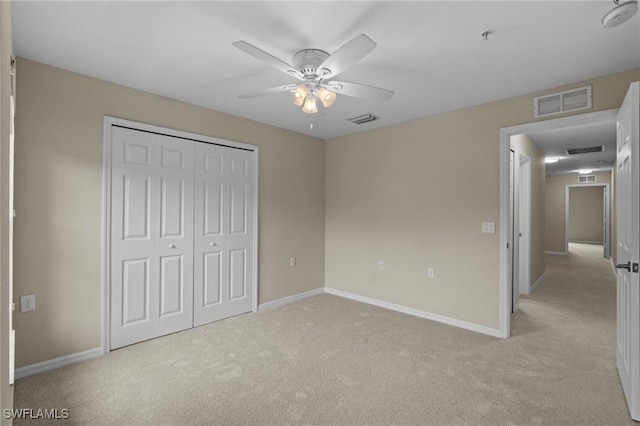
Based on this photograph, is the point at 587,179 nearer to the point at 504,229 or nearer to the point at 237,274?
the point at 504,229

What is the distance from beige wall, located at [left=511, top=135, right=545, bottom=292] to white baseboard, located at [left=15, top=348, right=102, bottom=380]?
218 inches

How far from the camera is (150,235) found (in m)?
3.16

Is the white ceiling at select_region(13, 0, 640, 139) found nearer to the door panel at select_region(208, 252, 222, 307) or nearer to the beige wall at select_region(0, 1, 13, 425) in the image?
the beige wall at select_region(0, 1, 13, 425)

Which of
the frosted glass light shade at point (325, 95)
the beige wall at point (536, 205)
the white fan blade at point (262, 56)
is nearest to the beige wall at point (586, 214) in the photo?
the beige wall at point (536, 205)

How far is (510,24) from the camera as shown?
2006 mm

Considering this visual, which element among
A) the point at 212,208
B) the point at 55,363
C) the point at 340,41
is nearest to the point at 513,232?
the point at 340,41

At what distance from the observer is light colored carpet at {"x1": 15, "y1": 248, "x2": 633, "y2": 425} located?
205 centimetres

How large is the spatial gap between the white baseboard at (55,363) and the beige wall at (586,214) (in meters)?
14.7

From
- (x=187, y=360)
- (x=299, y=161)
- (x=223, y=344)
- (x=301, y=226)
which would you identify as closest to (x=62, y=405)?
(x=187, y=360)

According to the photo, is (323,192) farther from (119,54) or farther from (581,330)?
(581,330)

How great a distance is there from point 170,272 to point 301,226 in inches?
76.9

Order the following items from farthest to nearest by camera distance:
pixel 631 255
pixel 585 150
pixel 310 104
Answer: pixel 585 150 < pixel 310 104 < pixel 631 255

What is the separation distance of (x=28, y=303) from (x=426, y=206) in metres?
3.98

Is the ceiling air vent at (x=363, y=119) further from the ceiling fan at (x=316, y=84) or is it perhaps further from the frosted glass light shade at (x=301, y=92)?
the frosted glass light shade at (x=301, y=92)
